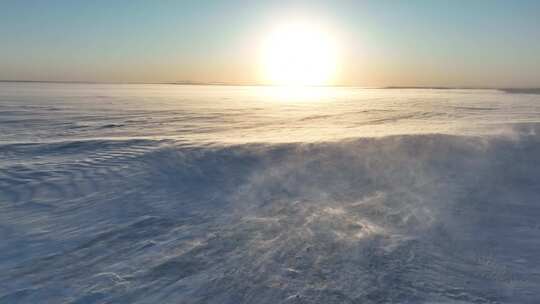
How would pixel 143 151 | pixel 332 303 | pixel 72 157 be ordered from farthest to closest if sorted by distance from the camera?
1. pixel 143 151
2. pixel 72 157
3. pixel 332 303

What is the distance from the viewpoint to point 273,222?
210 inches

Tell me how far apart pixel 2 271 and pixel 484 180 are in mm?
8038

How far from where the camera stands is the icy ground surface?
12.1 feet

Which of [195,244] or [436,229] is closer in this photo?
[195,244]

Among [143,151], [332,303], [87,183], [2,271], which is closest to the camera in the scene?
[332,303]

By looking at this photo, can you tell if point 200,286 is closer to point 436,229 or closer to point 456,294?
point 456,294

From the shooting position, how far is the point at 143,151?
9.34 metres

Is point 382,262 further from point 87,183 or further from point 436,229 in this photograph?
point 87,183

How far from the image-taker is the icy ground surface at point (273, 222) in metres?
3.69

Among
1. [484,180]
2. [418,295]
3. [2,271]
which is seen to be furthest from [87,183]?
[484,180]

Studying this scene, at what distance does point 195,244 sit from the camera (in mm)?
4637

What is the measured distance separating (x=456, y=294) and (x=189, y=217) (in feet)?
12.2

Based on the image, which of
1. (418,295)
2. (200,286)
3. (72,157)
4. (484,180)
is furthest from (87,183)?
(484,180)

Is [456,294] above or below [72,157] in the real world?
below
